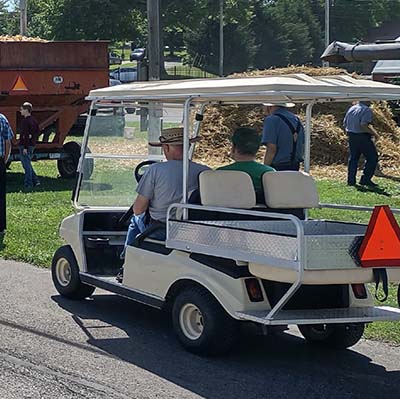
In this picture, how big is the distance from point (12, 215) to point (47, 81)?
482 cm

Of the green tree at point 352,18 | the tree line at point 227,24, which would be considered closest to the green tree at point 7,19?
the tree line at point 227,24

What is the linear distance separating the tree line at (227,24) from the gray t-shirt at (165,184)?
48.8 metres

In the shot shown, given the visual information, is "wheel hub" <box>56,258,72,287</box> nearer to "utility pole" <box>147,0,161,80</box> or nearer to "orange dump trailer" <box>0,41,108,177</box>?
"orange dump trailer" <box>0,41,108,177</box>

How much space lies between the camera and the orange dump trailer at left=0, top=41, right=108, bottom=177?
17.2 metres

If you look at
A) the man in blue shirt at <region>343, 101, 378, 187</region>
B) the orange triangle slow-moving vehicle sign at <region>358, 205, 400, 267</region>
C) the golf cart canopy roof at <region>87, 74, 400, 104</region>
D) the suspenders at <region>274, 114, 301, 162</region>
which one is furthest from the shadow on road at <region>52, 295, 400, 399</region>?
the man in blue shirt at <region>343, 101, 378, 187</region>

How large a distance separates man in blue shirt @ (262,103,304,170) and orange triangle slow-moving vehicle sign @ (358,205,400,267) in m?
3.31

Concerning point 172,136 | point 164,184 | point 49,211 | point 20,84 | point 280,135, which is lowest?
point 49,211

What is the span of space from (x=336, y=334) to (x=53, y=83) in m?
11.8

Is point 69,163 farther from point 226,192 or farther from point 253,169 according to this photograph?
point 226,192

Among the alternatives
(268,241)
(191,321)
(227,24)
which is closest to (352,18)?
(227,24)

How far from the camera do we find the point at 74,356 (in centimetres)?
652

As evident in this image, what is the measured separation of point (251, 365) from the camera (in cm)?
642

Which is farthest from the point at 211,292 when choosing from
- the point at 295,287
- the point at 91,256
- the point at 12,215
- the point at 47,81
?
the point at 47,81

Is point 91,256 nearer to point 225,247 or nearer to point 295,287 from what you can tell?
point 225,247
